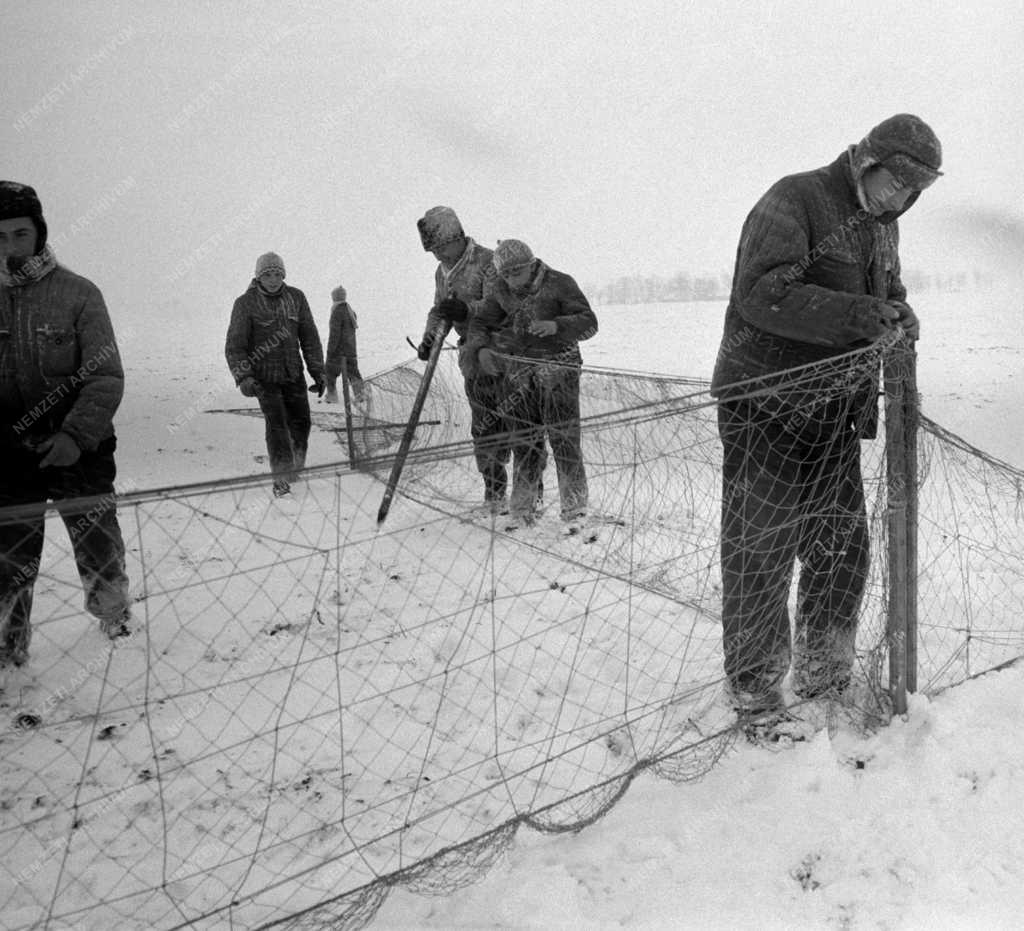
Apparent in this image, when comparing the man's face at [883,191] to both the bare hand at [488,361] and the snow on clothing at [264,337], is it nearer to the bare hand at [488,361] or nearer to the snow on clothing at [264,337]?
the bare hand at [488,361]

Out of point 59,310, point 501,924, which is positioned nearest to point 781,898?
point 501,924

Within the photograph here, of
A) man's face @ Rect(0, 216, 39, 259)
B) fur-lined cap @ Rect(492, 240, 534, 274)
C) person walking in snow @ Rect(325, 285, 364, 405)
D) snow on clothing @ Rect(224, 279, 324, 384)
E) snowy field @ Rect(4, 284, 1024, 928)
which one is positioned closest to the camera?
snowy field @ Rect(4, 284, 1024, 928)

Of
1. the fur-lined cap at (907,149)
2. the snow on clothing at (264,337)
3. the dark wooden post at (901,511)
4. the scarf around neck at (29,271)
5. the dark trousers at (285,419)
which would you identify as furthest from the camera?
the dark trousers at (285,419)

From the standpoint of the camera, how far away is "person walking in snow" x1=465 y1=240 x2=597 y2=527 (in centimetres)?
455

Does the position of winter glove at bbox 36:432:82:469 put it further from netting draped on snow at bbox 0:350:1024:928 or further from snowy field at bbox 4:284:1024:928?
snowy field at bbox 4:284:1024:928

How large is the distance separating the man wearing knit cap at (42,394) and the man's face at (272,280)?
2.63m

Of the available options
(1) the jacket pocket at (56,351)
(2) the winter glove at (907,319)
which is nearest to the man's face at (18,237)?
(1) the jacket pocket at (56,351)

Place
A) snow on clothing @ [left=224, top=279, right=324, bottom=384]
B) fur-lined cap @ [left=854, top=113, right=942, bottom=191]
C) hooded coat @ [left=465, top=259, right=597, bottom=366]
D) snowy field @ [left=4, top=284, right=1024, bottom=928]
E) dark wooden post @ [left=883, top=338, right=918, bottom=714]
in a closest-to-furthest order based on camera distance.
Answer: snowy field @ [left=4, top=284, right=1024, bottom=928]
fur-lined cap @ [left=854, top=113, right=942, bottom=191]
dark wooden post @ [left=883, top=338, right=918, bottom=714]
hooded coat @ [left=465, top=259, right=597, bottom=366]
snow on clothing @ [left=224, top=279, right=324, bottom=384]

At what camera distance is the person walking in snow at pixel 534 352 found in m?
4.55

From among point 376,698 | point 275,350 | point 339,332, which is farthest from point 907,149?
point 339,332

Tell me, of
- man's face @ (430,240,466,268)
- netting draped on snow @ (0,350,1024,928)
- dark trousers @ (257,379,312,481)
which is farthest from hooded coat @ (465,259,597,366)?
dark trousers @ (257,379,312,481)

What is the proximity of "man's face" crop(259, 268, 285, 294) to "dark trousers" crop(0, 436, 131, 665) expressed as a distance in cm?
271

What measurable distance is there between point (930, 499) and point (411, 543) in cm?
302

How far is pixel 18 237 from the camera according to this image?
8.71 ft
